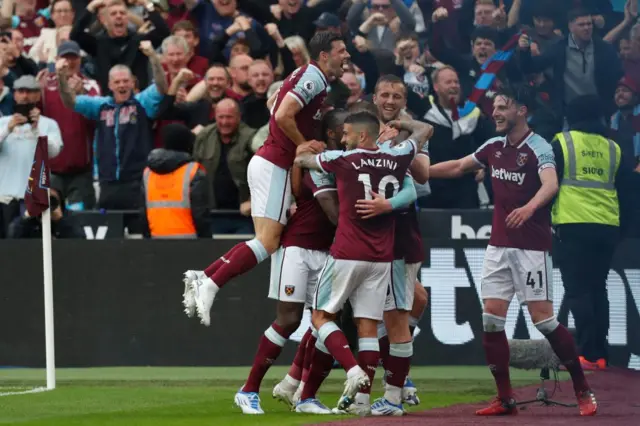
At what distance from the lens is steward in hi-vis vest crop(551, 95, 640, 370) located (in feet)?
44.5

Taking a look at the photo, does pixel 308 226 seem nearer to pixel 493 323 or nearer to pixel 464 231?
pixel 493 323

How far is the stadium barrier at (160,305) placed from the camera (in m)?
14.7

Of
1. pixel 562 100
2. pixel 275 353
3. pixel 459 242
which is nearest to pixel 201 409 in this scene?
pixel 275 353

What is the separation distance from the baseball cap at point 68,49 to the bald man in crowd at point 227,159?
2052mm

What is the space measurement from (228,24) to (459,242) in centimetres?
477

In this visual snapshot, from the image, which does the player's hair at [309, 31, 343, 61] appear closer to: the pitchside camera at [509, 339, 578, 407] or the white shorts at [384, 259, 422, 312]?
the white shorts at [384, 259, 422, 312]

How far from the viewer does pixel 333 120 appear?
35.4ft

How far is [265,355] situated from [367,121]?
1.99 metres

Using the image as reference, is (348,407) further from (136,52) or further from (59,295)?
(136,52)

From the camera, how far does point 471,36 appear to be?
56.2ft

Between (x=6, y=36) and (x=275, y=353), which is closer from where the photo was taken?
(x=275, y=353)

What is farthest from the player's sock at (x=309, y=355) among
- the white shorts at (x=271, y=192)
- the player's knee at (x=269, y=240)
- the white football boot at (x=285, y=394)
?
the white shorts at (x=271, y=192)

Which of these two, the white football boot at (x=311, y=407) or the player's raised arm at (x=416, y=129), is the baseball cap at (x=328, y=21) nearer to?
the player's raised arm at (x=416, y=129)

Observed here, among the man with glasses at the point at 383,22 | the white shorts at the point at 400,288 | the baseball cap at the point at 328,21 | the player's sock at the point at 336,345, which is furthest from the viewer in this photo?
the man with glasses at the point at 383,22
